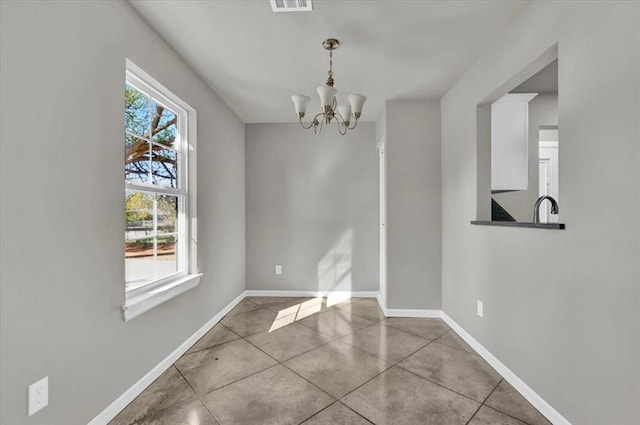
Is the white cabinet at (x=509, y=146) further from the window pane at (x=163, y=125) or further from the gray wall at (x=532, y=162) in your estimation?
the window pane at (x=163, y=125)

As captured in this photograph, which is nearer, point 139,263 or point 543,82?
point 139,263

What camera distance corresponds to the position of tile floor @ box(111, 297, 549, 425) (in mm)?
1765

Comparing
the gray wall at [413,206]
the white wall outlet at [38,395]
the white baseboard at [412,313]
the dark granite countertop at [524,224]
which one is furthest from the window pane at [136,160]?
the white baseboard at [412,313]

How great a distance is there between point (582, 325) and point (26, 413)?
8.16ft

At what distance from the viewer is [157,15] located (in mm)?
1992

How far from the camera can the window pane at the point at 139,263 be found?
199 centimetres

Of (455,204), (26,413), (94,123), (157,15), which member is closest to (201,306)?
(26,413)

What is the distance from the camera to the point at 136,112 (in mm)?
2123

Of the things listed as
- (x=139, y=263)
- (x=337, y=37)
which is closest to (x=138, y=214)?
(x=139, y=263)

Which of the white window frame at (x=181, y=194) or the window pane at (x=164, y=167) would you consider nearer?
the white window frame at (x=181, y=194)

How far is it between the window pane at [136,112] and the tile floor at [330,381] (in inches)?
67.9

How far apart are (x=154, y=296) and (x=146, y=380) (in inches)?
21.2

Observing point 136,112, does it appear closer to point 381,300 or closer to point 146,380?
point 146,380

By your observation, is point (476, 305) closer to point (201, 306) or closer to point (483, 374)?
point (483, 374)
